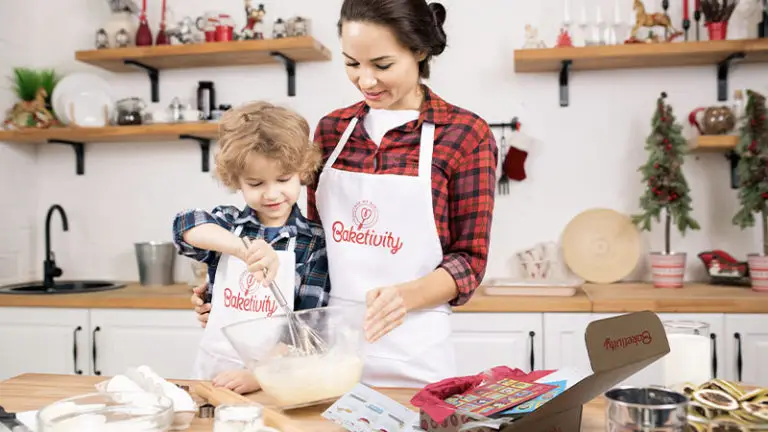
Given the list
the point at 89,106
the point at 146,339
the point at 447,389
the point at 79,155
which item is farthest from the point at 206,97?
the point at 447,389

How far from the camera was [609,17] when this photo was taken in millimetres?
3035

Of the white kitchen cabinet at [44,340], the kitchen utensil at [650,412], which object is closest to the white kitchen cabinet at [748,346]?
the kitchen utensil at [650,412]

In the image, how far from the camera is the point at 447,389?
3.47ft

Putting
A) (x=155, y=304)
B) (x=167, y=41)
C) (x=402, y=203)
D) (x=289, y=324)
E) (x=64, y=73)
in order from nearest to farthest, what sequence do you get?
(x=289, y=324)
(x=402, y=203)
(x=155, y=304)
(x=167, y=41)
(x=64, y=73)

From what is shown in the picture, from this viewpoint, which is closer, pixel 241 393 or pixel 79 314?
pixel 241 393

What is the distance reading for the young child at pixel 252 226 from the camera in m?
1.43

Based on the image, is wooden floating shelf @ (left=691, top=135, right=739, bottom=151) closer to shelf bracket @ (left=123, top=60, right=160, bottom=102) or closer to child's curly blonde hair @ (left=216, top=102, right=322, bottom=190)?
child's curly blonde hair @ (left=216, top=102, right=322, bottom=190)

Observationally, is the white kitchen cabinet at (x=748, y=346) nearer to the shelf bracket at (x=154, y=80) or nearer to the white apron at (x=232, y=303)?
the white apron at (x=232, y=303)

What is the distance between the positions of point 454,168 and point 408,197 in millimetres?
130

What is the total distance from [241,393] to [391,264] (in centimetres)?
48

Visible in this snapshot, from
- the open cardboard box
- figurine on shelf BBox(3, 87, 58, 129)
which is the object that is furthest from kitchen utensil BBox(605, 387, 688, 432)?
figurine on shelf BBox(3, 87, 58, 129)

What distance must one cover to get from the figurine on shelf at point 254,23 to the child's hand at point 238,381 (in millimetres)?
2131

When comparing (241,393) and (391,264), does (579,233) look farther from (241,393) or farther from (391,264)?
(241,393)

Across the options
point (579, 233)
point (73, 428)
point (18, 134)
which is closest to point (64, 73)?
point (18, 134)
